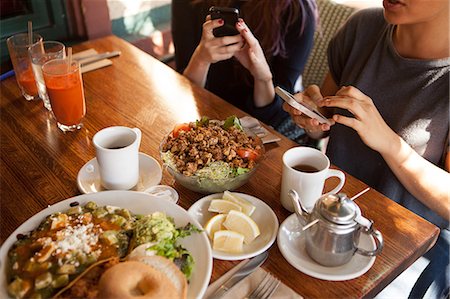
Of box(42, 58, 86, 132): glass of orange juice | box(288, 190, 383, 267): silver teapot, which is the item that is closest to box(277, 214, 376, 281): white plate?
box(288, 190, 383, 267): silver teapot

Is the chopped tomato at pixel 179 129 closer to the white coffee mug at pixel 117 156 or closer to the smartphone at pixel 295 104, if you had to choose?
the white coffee mug at pixel 117 156

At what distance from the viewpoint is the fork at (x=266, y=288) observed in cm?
93

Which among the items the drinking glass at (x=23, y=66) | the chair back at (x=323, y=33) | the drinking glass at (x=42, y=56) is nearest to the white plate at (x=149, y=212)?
the drinking glass at (x=42, y=56)

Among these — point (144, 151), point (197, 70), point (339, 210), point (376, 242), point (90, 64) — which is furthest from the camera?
point (90, 64)

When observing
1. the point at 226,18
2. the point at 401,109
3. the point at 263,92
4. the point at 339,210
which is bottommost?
the point at 263,92

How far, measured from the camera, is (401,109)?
1472 mm

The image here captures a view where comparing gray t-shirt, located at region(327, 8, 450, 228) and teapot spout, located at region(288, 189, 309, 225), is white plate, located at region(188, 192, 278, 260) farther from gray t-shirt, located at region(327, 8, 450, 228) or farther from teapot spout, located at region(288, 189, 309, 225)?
gray t-shirt, located at region(327, 8, 450, 228)

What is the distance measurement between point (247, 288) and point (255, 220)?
195 mm

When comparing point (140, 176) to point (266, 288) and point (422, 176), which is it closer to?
point (266, 288)

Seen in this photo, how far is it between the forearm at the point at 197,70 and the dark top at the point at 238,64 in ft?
0.76

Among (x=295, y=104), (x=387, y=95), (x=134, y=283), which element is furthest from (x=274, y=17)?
(x=134, y=283)

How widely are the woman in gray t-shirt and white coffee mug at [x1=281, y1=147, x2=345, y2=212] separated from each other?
0.66 feet

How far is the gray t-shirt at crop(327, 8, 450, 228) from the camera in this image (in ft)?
4.61

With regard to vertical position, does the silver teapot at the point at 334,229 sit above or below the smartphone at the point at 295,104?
below
